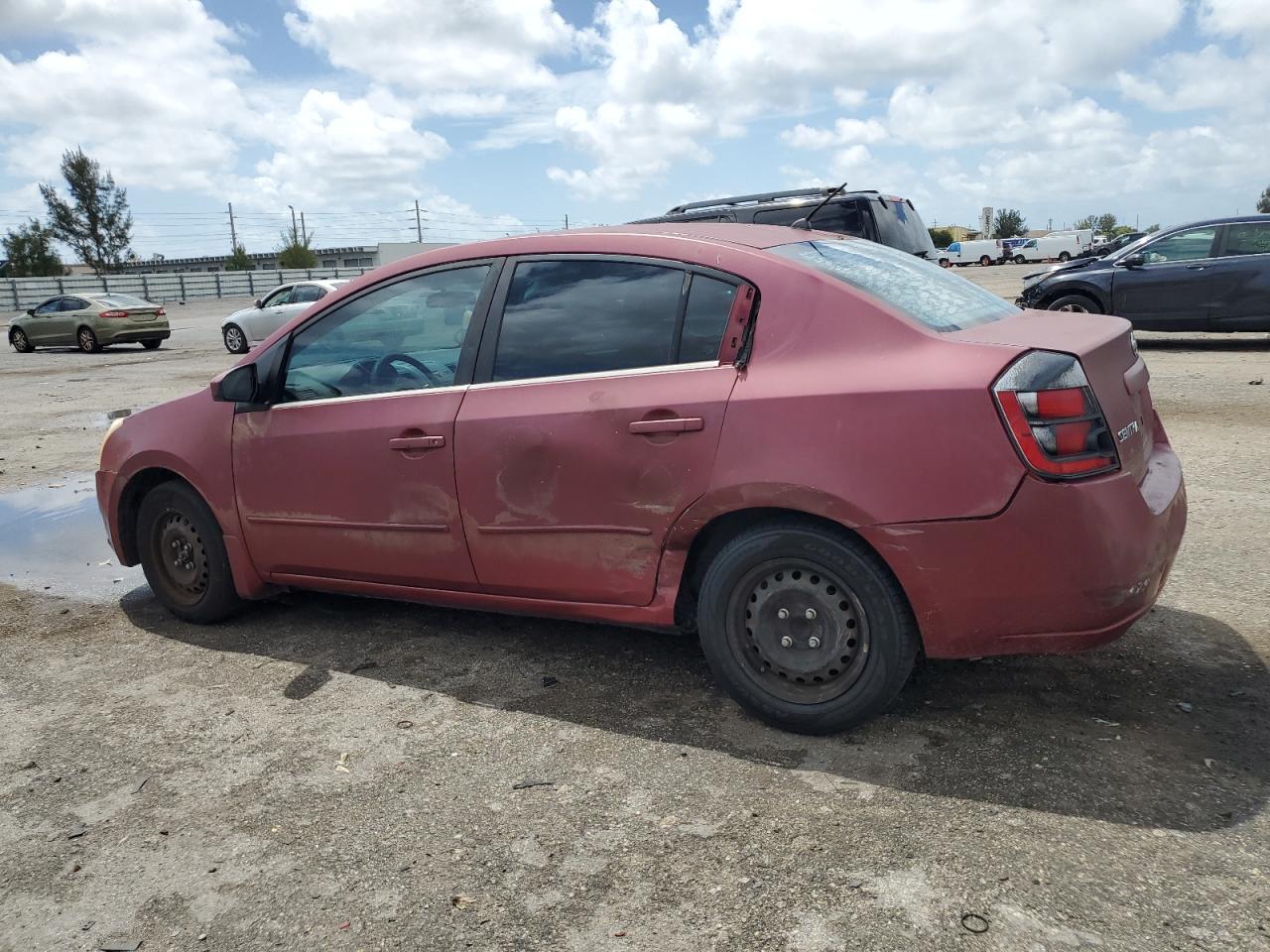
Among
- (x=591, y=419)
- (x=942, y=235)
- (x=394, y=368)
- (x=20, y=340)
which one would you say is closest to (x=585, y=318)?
(x=591, y=419)

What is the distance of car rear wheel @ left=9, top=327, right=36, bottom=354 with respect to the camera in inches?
994

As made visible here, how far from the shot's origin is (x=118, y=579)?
564 cm

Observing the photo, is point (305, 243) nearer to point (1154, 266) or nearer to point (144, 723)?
point (1154, 266)

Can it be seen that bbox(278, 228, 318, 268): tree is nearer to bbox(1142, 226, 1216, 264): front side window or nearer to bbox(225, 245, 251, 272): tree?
bbox(225, 245, 251, 272): tree

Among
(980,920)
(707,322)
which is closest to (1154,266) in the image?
(707,322)

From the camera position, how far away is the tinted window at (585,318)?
3.53 m

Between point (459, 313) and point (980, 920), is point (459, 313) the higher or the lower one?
the higher one

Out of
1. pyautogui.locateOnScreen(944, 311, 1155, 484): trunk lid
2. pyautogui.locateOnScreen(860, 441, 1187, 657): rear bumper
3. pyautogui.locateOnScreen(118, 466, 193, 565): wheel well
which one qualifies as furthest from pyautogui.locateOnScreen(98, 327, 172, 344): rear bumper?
pyautogui.locateOnScreen(860, 441, 1187, 657): rear bumper

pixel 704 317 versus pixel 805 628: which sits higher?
pixel 704 317

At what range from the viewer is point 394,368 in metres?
4.11

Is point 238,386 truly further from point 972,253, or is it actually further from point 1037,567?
point 972,253

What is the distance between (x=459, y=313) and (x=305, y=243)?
85991 mm

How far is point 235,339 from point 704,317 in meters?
21.1

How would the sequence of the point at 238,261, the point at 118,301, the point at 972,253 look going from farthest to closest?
1. the point at 238,261
2. the point at 972,253
3. the point at 118,301
